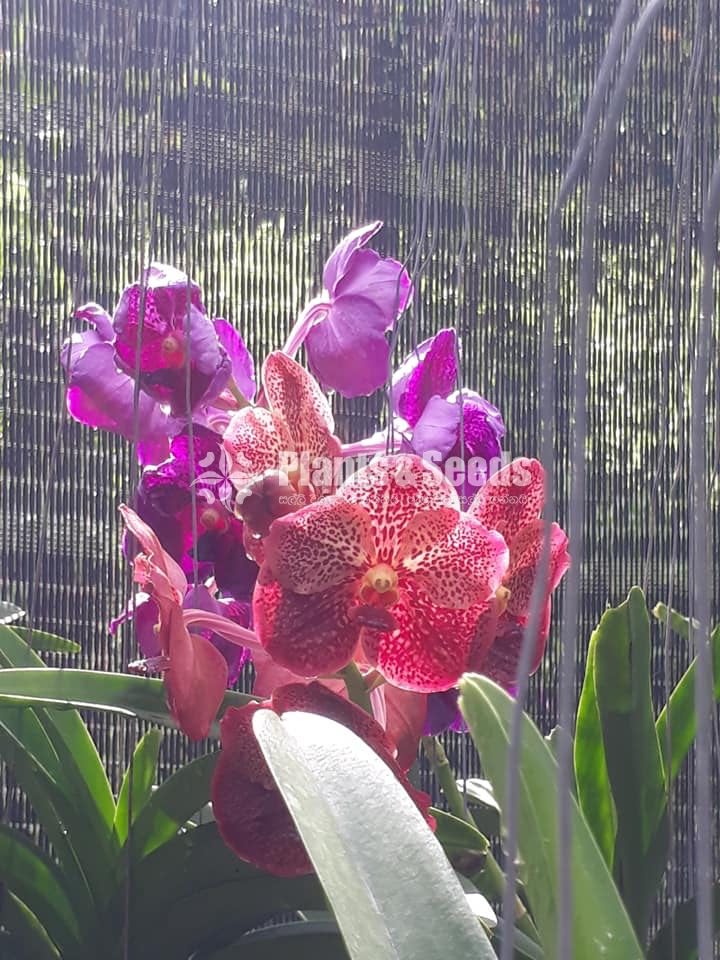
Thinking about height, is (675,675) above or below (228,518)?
below

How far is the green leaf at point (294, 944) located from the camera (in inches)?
14.6

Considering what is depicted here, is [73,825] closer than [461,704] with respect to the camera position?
No

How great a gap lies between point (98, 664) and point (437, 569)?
1.90 ft

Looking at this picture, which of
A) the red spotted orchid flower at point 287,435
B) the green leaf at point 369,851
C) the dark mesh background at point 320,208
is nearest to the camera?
the green leaf at point 369,851

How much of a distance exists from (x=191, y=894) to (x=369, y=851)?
0.19 metres

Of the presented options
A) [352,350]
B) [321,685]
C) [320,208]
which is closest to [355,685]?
[321,685]

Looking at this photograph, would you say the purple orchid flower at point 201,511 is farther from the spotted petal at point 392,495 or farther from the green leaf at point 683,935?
the green leaf at point 683,935

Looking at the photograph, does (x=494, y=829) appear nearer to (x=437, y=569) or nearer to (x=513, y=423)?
(x=437, y=569)

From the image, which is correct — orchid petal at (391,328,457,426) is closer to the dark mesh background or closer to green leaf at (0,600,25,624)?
green leaf at (0,600,25,624)

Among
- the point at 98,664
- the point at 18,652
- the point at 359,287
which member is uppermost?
the point at 359,287

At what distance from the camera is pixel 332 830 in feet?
0.75

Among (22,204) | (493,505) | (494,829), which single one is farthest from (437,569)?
(22,204)

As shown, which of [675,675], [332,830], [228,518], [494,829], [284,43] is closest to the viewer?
[332,830]

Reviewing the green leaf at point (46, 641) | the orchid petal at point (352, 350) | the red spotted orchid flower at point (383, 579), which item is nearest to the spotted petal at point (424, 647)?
the red spotted orchid flower at point (383, 579)
